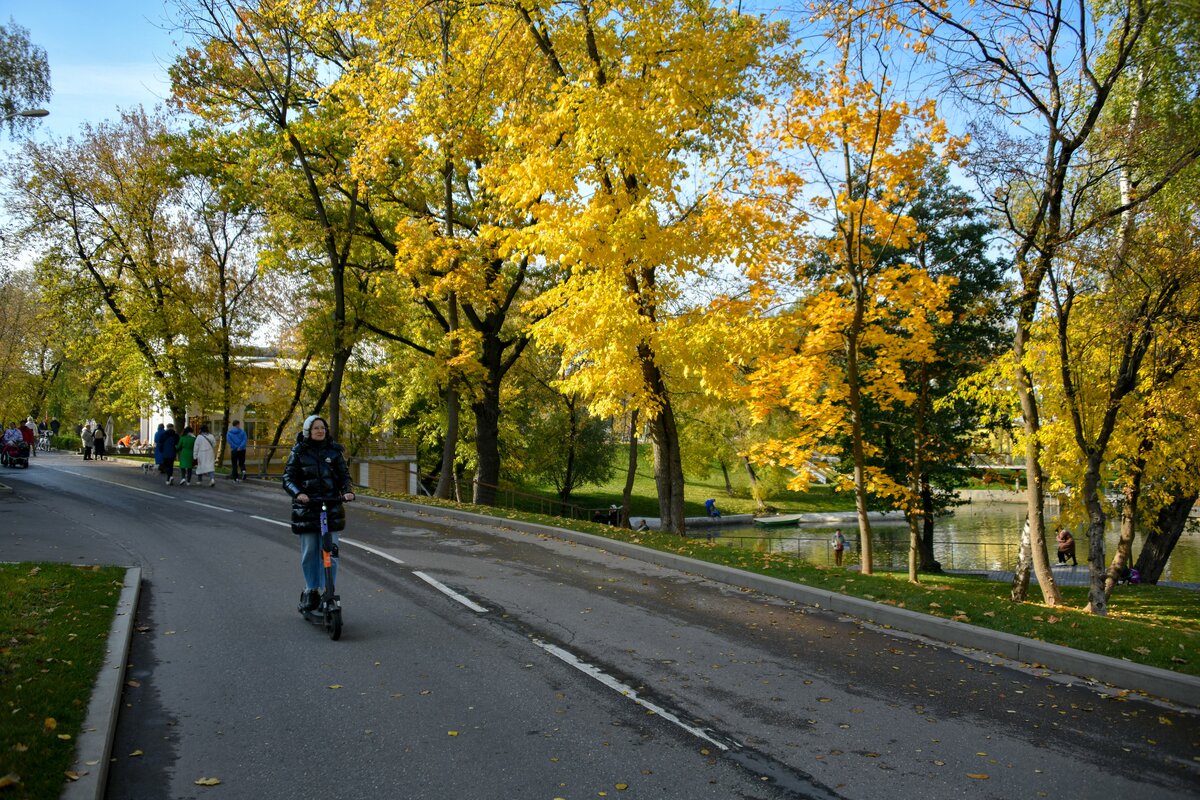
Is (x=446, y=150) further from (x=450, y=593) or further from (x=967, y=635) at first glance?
(x=967, y=635)

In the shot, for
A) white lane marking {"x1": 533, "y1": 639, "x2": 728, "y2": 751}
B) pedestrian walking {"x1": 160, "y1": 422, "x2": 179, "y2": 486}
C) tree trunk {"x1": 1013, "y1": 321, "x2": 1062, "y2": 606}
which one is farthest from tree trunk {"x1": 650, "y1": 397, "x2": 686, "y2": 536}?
pedestrian walking {"x1": 160, "y1": 422, "x2": 179, "y2": 486}

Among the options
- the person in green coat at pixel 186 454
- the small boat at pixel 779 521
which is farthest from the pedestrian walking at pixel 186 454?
the small boat at pixel 779 521

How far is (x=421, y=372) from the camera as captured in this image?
106 ft

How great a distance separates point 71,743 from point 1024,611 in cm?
854

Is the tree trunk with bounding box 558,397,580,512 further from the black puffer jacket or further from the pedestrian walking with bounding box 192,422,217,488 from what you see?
the black puffer jacket

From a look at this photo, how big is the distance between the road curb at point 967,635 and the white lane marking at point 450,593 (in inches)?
135

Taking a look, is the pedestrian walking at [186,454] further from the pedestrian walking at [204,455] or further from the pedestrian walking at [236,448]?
the pedestrian walking at [236,448]

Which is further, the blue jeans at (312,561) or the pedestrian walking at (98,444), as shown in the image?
the pedestrian walking at (98,444)

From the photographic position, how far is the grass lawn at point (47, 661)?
4.36m

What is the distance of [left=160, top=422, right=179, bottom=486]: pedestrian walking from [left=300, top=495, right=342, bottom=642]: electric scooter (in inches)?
748

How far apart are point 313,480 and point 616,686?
3.53 metres

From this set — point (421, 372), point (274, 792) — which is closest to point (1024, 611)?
point (274, 792)

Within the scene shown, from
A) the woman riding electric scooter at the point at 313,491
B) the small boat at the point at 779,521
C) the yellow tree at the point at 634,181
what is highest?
the yellow tree at the point at 634,181

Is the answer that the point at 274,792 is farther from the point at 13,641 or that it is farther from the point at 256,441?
the point at 256,441
